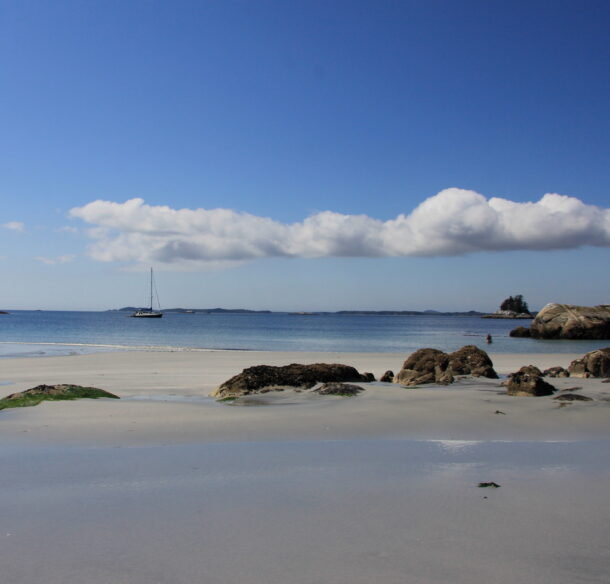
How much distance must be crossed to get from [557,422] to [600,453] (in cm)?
232

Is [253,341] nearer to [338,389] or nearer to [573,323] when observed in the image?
[573,323]

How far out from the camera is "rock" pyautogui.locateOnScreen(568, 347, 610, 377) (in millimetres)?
16941

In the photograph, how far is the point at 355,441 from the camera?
26.2 ft

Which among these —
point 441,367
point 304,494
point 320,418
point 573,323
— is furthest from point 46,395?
point 573,323

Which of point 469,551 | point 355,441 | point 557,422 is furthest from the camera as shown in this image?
point 557,422

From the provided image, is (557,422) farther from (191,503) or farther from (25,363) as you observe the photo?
(25,363)

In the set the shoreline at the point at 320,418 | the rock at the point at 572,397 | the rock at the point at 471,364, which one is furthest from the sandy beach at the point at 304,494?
the rock at the point at 471,364

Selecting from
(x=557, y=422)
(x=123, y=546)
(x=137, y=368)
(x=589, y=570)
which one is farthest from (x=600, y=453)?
(x=137, y=368)

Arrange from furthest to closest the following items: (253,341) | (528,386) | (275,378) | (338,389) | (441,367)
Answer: (253,341) < (441,367) < (275,378) < (338,389) < (528,386)

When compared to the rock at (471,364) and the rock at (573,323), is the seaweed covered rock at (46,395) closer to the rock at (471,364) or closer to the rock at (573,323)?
the rock at (471,364)

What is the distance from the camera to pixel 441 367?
51.8 ft

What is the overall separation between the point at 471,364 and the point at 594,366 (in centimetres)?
364

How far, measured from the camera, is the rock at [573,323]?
67562 millimetres

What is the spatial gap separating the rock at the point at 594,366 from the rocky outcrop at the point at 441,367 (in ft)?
9.25
